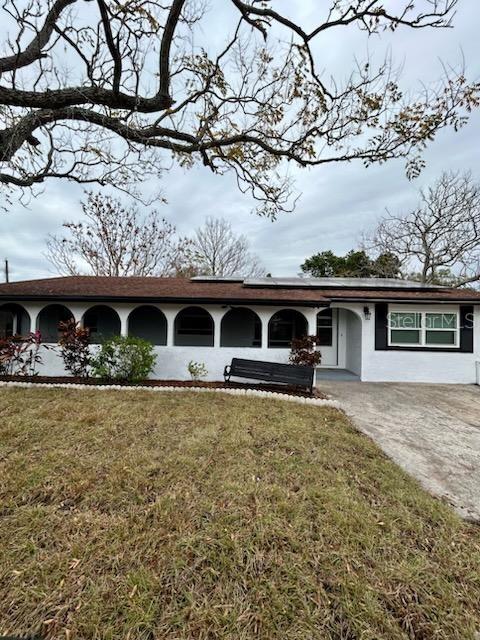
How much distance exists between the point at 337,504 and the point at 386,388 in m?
6.84

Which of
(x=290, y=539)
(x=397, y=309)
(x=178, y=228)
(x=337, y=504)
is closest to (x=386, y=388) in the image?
(x=397, y=309)

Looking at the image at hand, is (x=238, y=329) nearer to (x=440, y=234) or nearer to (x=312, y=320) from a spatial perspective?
(x=312, y=320)

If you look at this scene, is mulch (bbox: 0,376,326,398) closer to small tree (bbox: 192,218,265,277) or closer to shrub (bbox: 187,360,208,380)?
shrub (bbox: 187,360,208,380)

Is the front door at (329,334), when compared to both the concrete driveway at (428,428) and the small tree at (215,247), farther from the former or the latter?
the small tree at (215,247)

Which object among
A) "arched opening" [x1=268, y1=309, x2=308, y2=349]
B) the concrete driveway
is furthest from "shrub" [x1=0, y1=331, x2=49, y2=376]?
the concrete driveway

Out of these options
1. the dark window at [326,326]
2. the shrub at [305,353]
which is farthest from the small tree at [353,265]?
the shrub at [305,353]

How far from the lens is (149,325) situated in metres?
12.0

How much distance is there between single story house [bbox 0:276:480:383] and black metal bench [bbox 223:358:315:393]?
0.64 meters

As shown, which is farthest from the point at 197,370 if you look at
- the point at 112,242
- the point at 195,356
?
the point at 112,242

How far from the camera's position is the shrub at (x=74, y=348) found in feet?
26.7

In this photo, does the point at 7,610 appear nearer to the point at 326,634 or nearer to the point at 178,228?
the point at 326,634

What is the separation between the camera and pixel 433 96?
566cm

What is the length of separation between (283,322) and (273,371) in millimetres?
4416

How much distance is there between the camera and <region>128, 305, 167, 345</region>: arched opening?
11.9m
